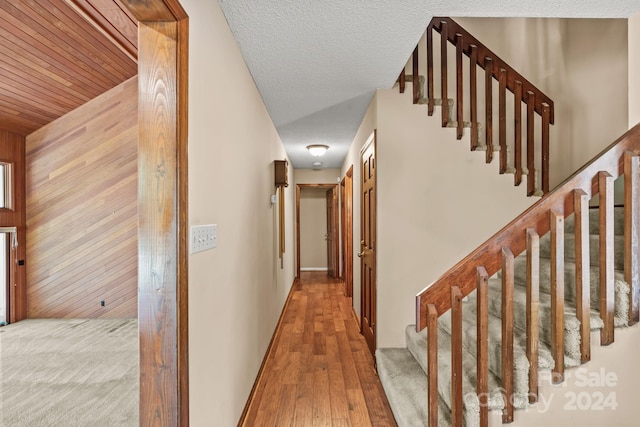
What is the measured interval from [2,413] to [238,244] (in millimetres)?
1861

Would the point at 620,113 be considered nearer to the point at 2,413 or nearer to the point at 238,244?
the point at 238,244

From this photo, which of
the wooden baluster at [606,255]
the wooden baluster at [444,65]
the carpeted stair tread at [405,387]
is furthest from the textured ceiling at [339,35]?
the carpeted stair tread at [405,387]

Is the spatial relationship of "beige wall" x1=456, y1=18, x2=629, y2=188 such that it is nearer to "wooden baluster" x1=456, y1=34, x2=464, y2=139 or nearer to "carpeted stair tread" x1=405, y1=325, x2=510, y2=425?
"wooden baluster" x1=456, y1=34, x2=464, y2=139

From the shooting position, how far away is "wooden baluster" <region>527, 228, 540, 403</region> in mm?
1389

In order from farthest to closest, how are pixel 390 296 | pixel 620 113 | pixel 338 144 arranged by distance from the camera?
pixel 338 144 < pixel 390 296 < pixel 620 113

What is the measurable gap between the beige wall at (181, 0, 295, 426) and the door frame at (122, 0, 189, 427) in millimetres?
112

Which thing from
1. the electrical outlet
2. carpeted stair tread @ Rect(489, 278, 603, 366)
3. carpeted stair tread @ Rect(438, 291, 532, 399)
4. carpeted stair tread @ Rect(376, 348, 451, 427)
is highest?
the electrical outlet

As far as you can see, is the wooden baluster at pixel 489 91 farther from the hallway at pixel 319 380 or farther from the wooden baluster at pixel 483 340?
the hallway at pixel 319 380

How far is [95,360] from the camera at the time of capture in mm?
2822

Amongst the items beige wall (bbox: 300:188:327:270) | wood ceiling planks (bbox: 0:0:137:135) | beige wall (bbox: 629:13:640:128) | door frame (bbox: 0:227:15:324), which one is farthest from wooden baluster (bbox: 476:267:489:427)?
beige wall (bbox: 300:188:327:270)

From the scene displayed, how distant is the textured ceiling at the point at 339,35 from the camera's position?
168 centimetres

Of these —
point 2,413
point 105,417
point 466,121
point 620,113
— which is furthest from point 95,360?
point 620,113

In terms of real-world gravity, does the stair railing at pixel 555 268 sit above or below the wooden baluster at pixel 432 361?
above

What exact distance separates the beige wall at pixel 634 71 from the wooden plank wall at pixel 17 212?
236 inches
